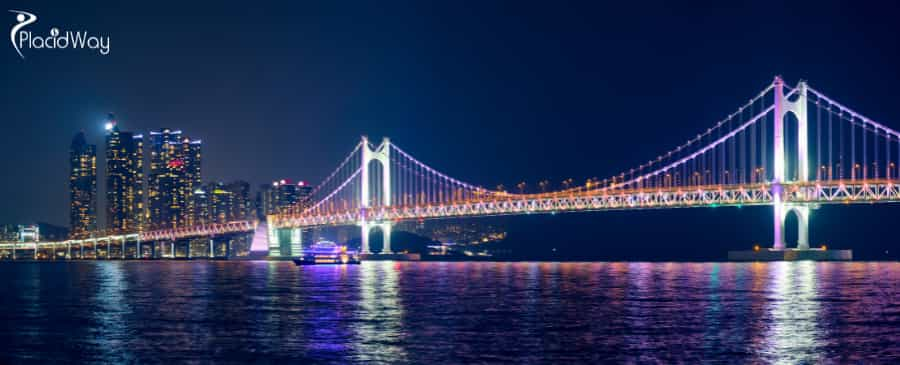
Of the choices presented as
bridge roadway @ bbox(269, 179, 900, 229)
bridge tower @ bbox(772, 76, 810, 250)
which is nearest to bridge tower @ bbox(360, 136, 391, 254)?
bridge roadway @ bbox(269, 179, 900, 229)

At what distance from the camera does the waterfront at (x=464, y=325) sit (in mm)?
22438

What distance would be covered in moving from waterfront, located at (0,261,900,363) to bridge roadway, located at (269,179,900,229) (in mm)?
37634

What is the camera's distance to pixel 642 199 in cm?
9125

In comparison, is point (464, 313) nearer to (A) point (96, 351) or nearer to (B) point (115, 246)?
(A) point (96, 351)

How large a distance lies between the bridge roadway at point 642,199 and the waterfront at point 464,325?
37.6 metres

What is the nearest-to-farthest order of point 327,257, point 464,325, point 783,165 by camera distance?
point 464,325
point 783,165
point 327,257

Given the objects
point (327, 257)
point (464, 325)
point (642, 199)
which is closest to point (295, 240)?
point (327, 257)

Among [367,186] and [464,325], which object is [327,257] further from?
[464,325]

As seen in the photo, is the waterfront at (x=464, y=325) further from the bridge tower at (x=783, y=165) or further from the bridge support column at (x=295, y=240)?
the bridge support column at (x=295, y=240)

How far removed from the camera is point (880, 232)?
395ft

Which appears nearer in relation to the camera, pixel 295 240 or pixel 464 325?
pixel 464 325

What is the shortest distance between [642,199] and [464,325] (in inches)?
2555

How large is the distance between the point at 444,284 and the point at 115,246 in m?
131

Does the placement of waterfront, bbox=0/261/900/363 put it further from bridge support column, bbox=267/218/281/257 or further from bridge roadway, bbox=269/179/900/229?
bridge support column, bbox=267/218/281/257
